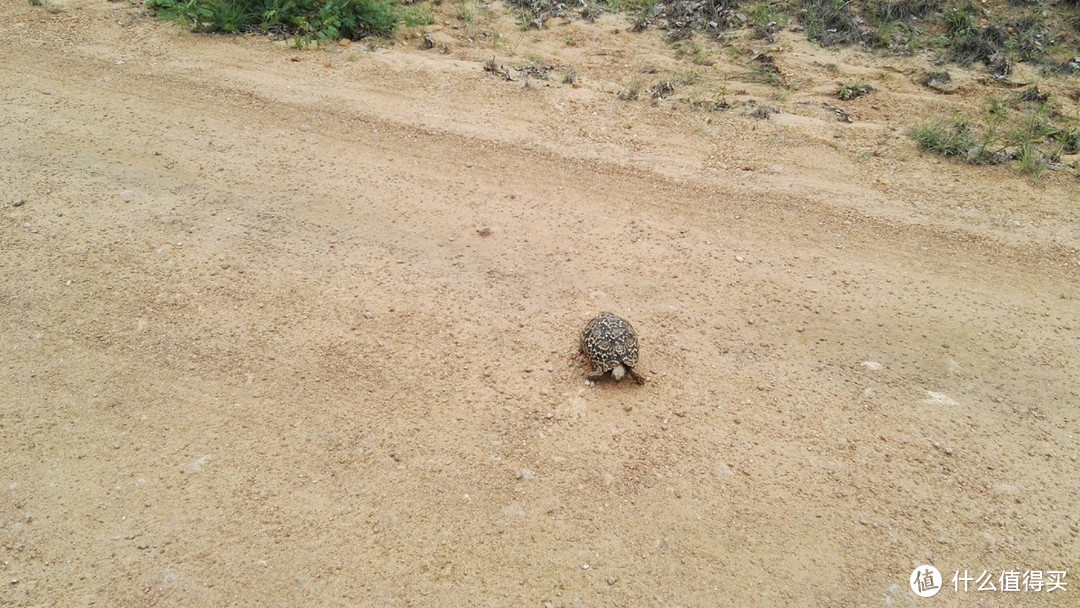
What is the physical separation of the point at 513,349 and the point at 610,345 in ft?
2.32

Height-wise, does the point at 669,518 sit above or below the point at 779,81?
below

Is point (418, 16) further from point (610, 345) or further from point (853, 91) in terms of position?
point (610, 345)

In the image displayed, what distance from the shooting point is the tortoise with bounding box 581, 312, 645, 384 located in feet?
13.3

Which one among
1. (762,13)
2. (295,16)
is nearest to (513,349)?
(295,16)

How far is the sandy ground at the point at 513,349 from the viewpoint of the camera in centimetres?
349

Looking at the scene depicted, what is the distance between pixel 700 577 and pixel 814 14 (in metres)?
7.55

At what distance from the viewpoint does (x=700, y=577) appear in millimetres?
3396

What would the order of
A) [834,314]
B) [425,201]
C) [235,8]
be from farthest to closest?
[235,8], [425,201], [834,314]

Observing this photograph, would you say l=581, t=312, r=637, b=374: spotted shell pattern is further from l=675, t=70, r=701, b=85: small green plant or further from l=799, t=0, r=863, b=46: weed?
l=799, t=0, r=863, b=46: weed

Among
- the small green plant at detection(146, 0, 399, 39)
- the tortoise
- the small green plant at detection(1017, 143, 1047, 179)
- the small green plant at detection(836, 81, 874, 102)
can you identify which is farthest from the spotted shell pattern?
the small green plant at detection(146, 0, 399, 39)

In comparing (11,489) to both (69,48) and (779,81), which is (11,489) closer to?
(69,48)

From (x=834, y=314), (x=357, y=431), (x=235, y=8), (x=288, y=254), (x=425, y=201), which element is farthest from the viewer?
(x=235, y=8)

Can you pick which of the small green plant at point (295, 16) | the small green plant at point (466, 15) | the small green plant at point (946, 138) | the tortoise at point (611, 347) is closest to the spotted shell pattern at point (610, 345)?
the tortoise at point (611, 347)

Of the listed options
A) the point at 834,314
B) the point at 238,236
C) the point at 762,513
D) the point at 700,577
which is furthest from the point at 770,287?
the point at 238,236
